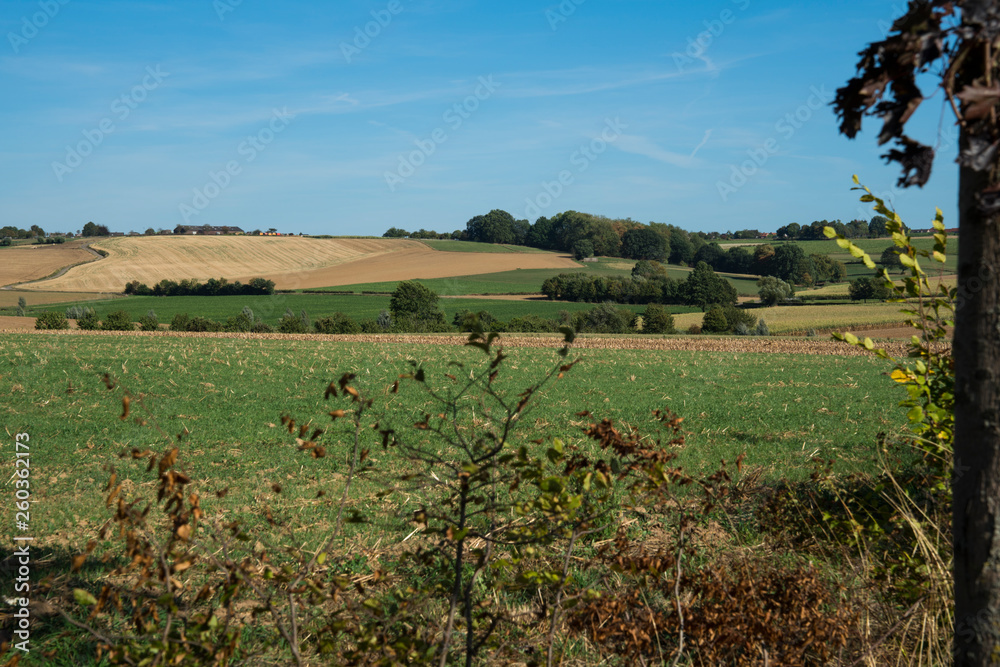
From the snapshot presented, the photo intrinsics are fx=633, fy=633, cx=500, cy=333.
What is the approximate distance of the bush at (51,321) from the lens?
119 ft

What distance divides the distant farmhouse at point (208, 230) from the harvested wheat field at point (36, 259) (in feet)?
50.2

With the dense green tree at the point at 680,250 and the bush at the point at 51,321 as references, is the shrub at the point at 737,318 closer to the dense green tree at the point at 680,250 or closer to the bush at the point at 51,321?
the dense green tree at the point at 680,250

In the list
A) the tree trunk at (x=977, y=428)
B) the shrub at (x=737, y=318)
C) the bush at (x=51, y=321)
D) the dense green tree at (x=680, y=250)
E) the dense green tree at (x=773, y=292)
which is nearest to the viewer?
the tree trunk at (x=977, y=428)

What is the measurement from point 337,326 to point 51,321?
16.3m

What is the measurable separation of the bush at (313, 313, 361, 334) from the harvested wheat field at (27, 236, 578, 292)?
30.1 meters

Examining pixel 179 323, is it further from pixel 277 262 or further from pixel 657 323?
pixel 277 262

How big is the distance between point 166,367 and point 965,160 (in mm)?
17289

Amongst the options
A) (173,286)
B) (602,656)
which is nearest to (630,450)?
(602,656)

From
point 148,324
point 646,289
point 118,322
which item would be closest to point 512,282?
point 646,289

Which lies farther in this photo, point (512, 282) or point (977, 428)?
point (512, 282)

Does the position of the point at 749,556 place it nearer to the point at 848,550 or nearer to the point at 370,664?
the point at 848,550

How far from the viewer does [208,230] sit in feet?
316

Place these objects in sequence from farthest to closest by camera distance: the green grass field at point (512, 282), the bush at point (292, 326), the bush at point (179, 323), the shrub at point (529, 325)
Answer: the green grass field at point (512, 282)
the shrub at point (529, 325)
the bush at point (292, 326)
the bush at point (179, 323)

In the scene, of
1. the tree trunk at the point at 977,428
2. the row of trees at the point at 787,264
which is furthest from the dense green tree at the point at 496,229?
the tree trunk at the point at 977,428
